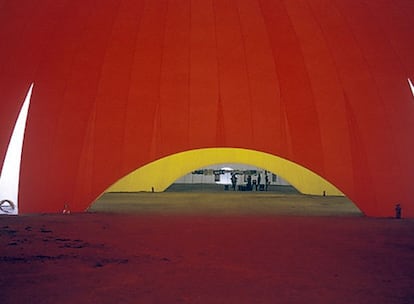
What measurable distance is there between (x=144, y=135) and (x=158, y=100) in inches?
74.1

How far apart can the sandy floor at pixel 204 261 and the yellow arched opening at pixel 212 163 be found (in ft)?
54.3

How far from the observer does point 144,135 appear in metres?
19.3

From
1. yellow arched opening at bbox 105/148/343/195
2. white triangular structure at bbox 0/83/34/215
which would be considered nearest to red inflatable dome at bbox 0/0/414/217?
white triangular structure at bbox 0/83/34/215

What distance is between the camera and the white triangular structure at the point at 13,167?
715 inches

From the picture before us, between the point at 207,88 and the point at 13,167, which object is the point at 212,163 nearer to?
the point at 207,88

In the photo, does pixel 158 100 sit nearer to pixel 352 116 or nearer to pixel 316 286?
pixel 352 116

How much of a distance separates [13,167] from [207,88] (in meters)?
9.71

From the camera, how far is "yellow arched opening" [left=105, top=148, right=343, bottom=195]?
32331 mm

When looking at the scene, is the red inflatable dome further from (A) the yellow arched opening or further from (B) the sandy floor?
(A) the yellow arched opening

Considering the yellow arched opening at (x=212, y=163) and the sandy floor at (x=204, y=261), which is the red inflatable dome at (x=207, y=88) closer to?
the sandy floor at (x=204, y=261)

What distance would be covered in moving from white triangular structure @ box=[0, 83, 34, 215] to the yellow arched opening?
13053mm

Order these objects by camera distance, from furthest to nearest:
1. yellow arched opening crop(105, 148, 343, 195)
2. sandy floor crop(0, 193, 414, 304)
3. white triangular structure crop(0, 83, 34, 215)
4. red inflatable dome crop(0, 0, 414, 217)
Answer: yellow arched opening crop(105, 148, 343, 195)
red inflatable dome crop(0, 0, 414, 217)
white triangular structure crop(0, 83, 34, 215)
sandy floor crop(0, 193, 414, 304)

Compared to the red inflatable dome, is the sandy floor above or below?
below

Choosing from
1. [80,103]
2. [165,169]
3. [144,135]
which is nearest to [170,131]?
[144,135]
